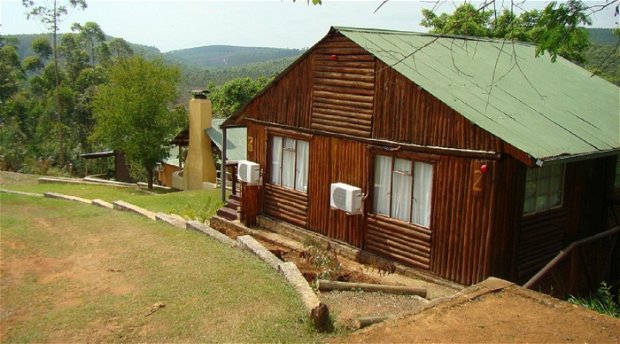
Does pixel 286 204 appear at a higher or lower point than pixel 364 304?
higher

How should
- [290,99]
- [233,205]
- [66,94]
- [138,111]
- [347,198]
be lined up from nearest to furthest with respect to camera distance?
[347,198] < [290,99] < [233,205] < [138,111] < [66,94]

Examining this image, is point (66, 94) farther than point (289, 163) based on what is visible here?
Yes

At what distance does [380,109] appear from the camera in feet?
36.9

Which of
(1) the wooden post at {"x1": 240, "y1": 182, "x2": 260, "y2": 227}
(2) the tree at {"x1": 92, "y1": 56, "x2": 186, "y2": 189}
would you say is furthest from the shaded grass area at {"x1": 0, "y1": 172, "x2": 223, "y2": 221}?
(1) the wooden post at {"x1": 240, "y1": 182, "x2": 260, "y2": 227}

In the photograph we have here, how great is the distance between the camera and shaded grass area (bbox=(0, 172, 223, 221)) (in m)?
19.3

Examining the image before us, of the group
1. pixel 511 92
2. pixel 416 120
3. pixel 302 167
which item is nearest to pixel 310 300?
pixel 416 120

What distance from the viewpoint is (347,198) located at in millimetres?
11547

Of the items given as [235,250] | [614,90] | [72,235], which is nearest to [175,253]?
[235,250]

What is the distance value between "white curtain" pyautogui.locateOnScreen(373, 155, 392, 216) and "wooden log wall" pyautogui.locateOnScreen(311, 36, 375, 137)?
666 millimetres

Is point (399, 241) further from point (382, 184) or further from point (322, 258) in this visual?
point (322, 258)

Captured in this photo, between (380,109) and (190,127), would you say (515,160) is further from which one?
(190,127)

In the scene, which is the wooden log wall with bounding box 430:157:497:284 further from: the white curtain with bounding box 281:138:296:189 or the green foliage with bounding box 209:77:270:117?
the green foliage with bounding box 209:77:270:117

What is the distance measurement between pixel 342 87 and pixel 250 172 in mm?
3401

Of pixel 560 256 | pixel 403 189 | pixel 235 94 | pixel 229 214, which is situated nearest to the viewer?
pixel 560 256
